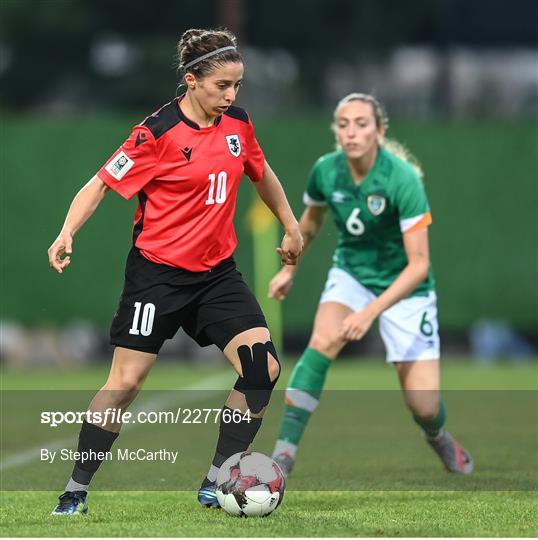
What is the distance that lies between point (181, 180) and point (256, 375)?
96 cm

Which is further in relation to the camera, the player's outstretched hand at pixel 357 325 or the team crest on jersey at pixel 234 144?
the player's outstretched hand at pixel 357 325

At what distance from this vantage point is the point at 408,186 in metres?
8.00

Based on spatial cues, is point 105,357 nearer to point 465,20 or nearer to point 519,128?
point 519,128


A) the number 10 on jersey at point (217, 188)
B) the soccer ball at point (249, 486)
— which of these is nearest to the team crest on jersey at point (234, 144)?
the number 10 on jersey at point (217, 188)

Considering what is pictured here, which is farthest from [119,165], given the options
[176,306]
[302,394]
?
[302,394]

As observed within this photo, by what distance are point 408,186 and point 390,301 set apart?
744mm

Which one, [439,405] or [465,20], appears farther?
[465,20]

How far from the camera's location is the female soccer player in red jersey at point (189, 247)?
6.47m

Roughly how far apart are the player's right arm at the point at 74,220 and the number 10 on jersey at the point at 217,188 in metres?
0.47

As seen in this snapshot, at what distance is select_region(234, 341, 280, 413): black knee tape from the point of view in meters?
6.58

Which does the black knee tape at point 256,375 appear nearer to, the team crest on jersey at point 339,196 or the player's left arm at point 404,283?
the player's left arm at point 404,283

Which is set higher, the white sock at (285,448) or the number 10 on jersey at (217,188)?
the number 10 on jersey at (217,188)

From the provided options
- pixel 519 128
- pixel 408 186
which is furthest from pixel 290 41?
pixel 408 186

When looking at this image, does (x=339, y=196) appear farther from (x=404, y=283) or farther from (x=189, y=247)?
(x=189, y=247)
